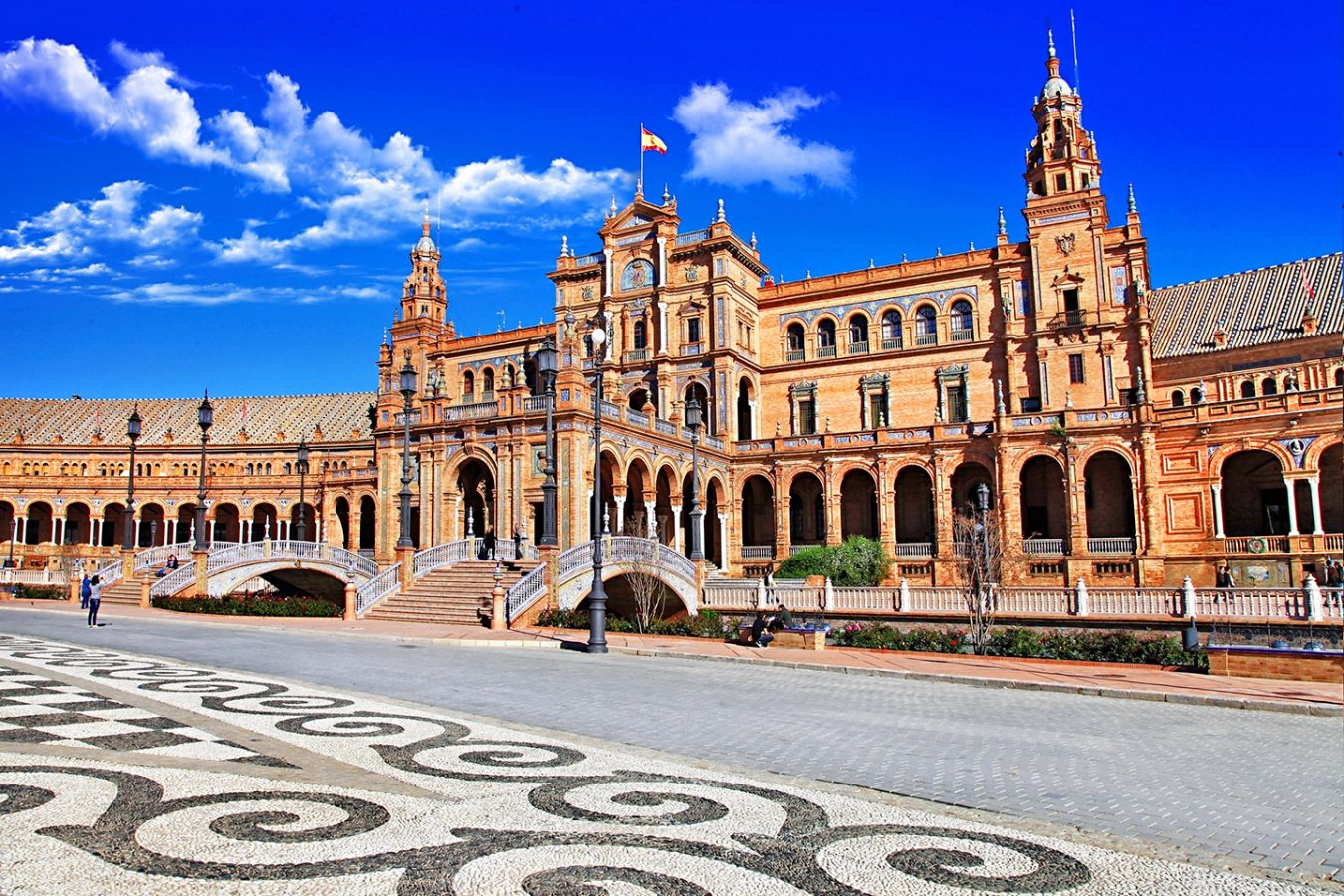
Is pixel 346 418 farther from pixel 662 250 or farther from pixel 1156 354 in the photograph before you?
pixel 1156 354

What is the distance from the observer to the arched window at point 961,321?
49375 millimetres

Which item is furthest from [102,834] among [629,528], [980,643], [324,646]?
[629,528]

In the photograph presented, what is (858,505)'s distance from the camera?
4962 centimetres

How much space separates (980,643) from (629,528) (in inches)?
A: 705

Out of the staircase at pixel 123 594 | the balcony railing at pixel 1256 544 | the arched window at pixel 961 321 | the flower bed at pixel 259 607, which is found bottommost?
the flower bed at pixel 259 607

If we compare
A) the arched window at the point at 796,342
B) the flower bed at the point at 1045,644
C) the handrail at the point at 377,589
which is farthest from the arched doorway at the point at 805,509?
the flower bed at the point at 1045,644

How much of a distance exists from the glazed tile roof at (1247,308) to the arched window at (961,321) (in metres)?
10.1

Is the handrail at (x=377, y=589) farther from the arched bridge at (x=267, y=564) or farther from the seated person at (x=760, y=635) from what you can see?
the seated person at (x=760, y=635)

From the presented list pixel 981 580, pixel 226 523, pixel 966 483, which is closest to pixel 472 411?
pixel 981 580

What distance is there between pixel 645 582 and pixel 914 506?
2336 centimetres

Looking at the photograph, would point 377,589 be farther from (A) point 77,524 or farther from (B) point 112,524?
(A) point 77,524

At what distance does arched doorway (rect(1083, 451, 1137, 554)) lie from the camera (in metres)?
42.8

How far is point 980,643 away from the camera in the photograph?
22.8m

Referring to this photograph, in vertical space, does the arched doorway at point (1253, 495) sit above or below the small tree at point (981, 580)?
above
